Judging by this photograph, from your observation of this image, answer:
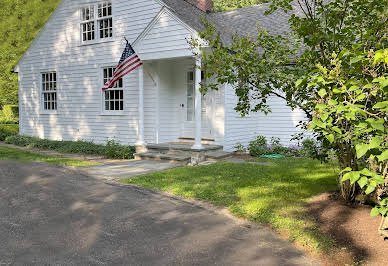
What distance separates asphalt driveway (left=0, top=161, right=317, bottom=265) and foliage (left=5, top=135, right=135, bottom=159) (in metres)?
4.63

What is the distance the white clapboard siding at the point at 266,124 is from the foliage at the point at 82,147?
3643mm

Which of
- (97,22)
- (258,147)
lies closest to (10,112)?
(97,22)

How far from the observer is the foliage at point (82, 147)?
1122 cm

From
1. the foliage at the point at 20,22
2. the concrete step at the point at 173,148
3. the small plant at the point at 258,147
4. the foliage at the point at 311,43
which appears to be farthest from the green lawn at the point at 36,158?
the foliage at the point at 20,22

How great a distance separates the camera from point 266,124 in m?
12.7

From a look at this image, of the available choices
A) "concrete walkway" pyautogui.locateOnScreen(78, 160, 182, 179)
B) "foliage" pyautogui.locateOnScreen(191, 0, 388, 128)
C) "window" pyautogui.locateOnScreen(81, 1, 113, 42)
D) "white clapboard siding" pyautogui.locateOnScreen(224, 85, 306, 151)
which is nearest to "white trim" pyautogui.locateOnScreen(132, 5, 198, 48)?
"white clapboard siding" pyautogui.locateOnScreen(224, 85, 306, 151)

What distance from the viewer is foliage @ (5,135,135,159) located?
36.8ft

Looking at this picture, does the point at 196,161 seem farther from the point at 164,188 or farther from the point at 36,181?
the point at 36,181

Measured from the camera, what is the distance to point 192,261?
140 inches

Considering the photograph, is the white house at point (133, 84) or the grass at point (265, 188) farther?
the white house at point (133, 84)

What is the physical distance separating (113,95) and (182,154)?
461 centimetres

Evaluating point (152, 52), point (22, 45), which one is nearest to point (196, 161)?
point (152, 52)

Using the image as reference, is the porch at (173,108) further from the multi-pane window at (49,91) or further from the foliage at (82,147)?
the multi-pane window at (49,91)

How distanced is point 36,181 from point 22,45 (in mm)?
27018
